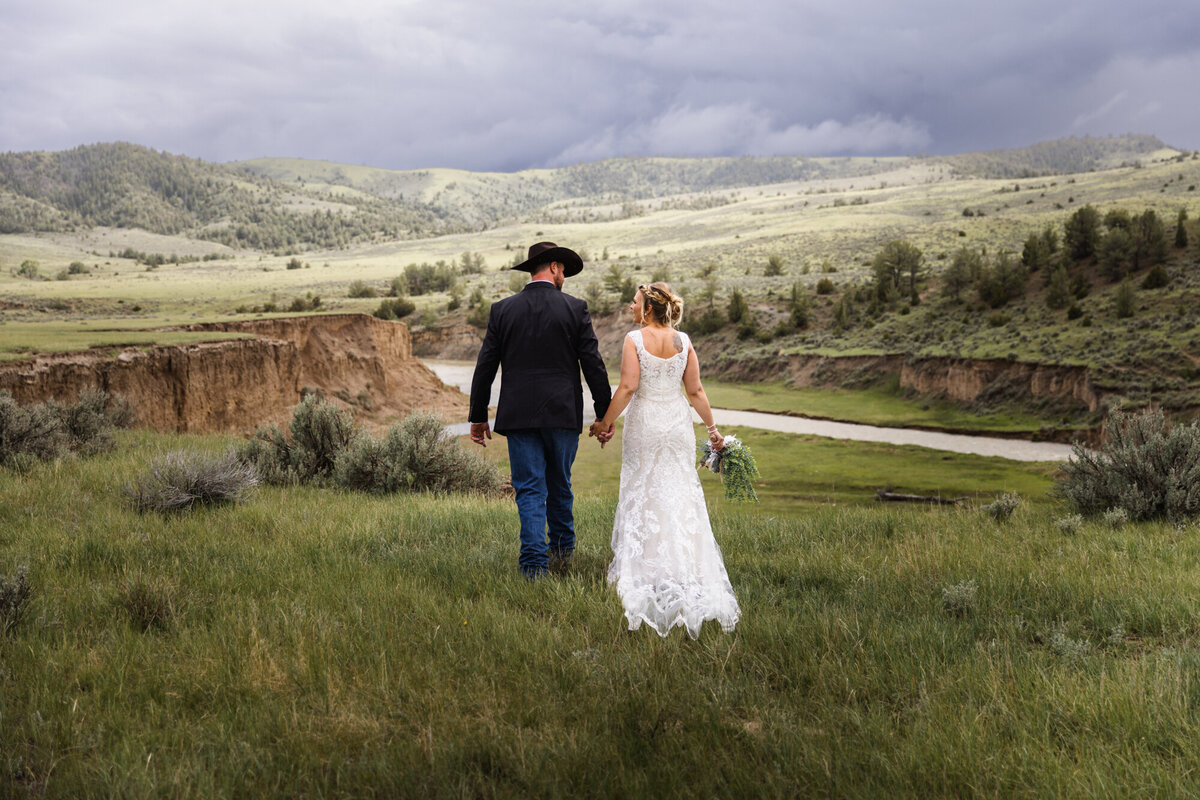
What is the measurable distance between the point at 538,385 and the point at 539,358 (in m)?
0.22

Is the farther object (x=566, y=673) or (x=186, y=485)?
(x=186, y=485)

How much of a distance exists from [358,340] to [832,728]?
27.6 meters

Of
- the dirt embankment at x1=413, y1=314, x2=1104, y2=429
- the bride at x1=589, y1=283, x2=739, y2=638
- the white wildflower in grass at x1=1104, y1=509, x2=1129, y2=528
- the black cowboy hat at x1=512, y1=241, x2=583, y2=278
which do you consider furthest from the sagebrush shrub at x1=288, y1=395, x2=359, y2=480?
the dirt embankment at x1=413, y1=314, x2=1104, y2=429

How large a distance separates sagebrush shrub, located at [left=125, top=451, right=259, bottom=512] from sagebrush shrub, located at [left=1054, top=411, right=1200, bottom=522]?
9.46 m

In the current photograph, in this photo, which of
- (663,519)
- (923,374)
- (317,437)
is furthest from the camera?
(923,374)

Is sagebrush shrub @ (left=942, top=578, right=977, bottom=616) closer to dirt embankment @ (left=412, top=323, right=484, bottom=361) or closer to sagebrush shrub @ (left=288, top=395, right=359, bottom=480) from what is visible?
sagebrush shrub @ (left=288, top=395, right=359, bottom=480)

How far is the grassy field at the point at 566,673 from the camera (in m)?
2.96

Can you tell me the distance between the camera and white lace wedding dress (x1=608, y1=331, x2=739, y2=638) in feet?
15.7

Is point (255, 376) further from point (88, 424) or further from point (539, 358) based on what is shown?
point (539, 358)

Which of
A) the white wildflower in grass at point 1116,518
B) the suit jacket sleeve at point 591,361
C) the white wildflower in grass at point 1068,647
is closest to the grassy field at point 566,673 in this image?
the white wildflower in grass at point 1068,647

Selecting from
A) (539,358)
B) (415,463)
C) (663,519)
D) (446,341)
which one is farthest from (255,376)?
(446,341)

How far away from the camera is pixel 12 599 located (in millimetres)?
4387

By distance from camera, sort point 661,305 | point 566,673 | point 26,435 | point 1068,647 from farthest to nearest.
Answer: point 26,435, point 661,305, point 1068,647, point 566,673

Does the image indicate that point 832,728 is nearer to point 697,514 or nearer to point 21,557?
point 697,514
